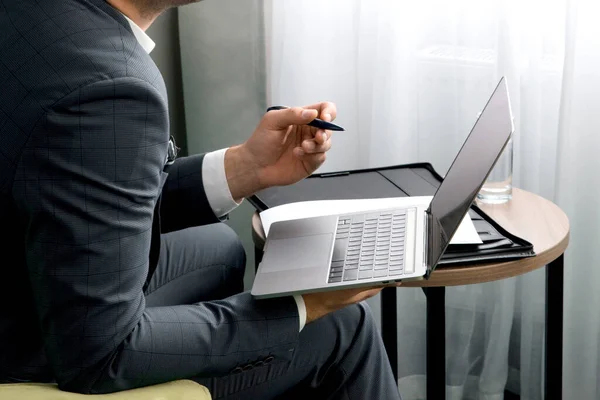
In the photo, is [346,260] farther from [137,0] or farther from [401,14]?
[401,14]

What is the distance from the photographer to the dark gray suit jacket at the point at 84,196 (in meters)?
0.98

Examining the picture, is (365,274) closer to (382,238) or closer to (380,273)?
(380,273)

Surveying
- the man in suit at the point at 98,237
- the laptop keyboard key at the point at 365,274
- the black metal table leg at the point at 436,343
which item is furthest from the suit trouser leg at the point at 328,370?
the black metal table leg at the point at 436,343

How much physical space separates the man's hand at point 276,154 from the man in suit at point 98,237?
0.26 metres

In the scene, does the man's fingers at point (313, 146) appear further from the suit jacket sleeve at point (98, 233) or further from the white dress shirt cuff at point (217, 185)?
the suit jacket sleeve at point (98, 233)

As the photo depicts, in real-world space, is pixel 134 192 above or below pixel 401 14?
below

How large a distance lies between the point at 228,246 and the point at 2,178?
710mm

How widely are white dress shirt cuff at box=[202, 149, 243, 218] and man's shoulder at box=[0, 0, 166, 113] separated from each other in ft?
1.43

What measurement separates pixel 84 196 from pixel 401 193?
0.73 meters

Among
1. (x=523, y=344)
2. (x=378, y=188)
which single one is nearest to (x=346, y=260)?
(x=378, y=188)

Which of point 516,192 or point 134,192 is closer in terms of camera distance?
point 134,192

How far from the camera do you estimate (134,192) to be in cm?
101

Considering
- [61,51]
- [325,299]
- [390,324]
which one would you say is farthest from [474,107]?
[61,51]

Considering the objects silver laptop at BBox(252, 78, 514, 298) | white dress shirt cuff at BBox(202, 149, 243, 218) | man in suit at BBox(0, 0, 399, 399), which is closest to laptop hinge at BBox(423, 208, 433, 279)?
silver laptop at BBox(252, 78, 514, 298)
